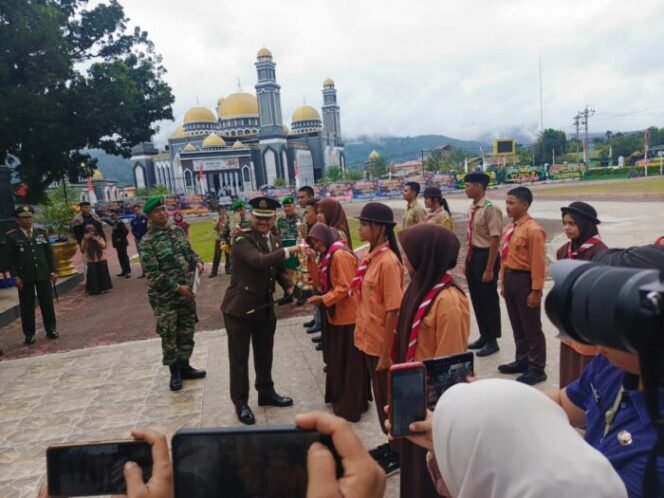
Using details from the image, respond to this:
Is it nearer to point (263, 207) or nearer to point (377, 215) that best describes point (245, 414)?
point (263, 207)

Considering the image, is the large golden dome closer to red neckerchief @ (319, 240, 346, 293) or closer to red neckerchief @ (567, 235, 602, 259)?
red neckerchief @ (319, 240, 346, 293)

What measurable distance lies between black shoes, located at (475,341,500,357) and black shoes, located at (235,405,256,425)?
2508 mm

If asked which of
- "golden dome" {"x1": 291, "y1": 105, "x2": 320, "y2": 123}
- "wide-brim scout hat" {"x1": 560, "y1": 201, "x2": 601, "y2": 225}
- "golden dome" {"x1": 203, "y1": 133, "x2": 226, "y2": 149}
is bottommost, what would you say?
"wide-brim scout hat" {"x1": 560, "y1": 201, "x2": 601, "y2": 225}

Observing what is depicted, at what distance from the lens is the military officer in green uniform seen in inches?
259

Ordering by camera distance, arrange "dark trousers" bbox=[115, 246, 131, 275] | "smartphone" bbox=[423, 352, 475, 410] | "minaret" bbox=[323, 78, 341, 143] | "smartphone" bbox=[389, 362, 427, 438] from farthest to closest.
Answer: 1. "minaret" bbox=[323, 78, 341, 143]
2. "dark trousers" bbox=[115, 246, 131, 275]
3. "smartphone" bbox=[423, 352, 475, 410]
4. "smartphone" bbox=[389, 362, 427, 438]

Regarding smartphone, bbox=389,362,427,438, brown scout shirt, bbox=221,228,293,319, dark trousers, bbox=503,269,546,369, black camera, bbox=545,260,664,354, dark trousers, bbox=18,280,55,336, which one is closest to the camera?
black camera, bbox=545,260,664,354

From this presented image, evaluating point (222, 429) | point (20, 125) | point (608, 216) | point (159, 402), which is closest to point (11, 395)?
point (159, 402)

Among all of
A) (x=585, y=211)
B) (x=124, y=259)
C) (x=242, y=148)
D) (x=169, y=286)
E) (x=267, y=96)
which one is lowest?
(x=124, y=259)

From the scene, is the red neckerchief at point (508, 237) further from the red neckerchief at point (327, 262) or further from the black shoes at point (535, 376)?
the red neckerchief at point (327, 262)

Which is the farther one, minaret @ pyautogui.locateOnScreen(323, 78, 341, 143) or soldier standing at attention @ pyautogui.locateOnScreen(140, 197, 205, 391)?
minaret @ pyautogui.locateOnScreen(323, 78, 341, 143)

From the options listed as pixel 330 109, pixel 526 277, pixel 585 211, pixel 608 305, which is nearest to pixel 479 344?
pixel 526 277

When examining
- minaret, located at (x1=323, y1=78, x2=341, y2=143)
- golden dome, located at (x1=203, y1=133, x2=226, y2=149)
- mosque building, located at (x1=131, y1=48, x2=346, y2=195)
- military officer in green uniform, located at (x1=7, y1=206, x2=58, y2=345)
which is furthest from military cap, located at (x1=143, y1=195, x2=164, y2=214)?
minaret, located at (x1=323, y1=78, x2=341, y2=143)

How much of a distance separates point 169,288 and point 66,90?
14.9 meters

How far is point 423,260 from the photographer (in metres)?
2.67
